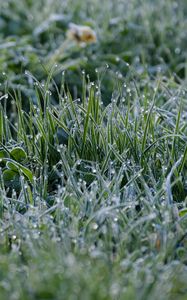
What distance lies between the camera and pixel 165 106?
3.02m

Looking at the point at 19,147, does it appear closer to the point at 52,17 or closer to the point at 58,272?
the point at 58,272

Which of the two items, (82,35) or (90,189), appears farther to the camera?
(82,35)

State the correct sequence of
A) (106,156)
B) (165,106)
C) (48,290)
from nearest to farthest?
(48,290)
(106,156)
(165,106)

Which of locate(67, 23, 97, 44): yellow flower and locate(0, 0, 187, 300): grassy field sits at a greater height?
locate(67, 23, 97, 44): yellow flower

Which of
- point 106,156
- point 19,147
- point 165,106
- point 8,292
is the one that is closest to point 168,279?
point 8,292

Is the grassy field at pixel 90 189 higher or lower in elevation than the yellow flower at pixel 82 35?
lower

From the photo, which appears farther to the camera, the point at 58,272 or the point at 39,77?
the point at 39,77

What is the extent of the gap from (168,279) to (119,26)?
9.37 feet

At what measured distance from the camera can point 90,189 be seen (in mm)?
2477

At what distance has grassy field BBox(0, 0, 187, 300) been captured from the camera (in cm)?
174

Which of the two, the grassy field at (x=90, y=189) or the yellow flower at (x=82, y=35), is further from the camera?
the yellow flower at (x=82, y=35)

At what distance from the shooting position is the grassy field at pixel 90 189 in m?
1.74

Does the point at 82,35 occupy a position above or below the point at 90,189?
above

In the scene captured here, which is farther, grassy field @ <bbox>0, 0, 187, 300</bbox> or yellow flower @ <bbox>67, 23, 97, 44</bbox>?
yellow flower @ <bbox>67, 23, 97, 44</bbox>
